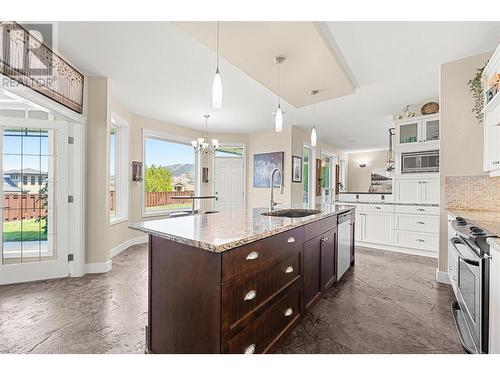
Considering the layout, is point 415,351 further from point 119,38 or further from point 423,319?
point 119,38

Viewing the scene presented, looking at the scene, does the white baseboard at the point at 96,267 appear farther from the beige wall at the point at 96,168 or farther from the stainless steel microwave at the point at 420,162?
the stainless steel microwave at the point at 420,162

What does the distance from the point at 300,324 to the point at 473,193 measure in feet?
8.41

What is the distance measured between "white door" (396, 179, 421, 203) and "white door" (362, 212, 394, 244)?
366 millimetres

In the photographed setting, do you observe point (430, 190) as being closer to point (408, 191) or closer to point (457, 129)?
point (408, 191)

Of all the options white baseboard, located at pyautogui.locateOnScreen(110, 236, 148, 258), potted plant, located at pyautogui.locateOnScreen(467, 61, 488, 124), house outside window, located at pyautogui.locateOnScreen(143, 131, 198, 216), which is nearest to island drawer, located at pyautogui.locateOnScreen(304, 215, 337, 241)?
potted plant, located at pyautogui.locateOnScreen(467, 61, 488, 124)

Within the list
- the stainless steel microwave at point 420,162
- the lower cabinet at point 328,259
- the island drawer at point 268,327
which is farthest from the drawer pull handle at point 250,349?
the stainless steel microwave at point 420,162

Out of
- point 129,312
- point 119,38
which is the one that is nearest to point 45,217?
point 129,312

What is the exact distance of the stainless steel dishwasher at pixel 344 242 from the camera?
2877 millimetres

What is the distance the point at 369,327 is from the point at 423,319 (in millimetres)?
542

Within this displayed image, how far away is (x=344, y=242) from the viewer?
3.07 metres

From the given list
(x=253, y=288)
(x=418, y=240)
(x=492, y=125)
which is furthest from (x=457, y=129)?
(x=253, y=288)

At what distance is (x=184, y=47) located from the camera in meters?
2.46

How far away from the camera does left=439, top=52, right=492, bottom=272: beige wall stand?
2773 mm

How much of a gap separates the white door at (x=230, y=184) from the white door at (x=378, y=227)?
3095 mm
